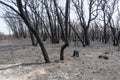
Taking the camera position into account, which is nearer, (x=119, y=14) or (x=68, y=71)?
(x=68, y=71)

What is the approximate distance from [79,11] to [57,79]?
60.3 feet

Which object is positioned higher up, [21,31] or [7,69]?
[21,31]

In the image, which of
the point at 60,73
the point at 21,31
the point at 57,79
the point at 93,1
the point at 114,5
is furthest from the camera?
the point at 21,31

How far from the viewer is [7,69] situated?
9.41 m

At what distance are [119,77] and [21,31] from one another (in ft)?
162

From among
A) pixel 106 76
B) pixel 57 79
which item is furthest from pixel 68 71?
pixel 106 76

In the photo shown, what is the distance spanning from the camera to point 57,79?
8.16 metres

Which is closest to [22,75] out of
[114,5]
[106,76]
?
[106,76]

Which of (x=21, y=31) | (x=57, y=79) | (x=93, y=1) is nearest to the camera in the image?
(x=57, y=79)

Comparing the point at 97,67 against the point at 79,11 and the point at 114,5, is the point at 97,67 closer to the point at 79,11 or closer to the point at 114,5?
the point at 79,11

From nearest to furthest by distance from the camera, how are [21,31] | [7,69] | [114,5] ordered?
[7,69] → [114,5] → [21,31]

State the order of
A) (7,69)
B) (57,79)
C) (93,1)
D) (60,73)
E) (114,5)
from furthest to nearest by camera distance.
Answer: (114,5)
(93,1)
(7,69)
(60,73)
(57,79)

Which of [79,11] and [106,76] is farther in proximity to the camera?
[79,11]

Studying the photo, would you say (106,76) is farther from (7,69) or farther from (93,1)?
(93,1)
